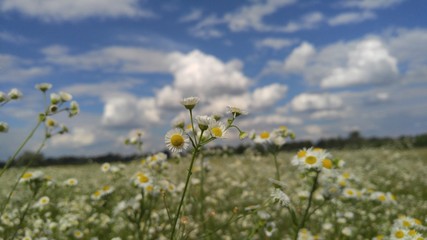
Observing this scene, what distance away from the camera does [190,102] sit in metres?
2.33

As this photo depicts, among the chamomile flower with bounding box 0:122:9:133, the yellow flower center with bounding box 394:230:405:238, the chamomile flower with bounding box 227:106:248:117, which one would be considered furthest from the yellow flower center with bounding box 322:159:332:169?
the chamomile flower with bounding box 0:122:9:133

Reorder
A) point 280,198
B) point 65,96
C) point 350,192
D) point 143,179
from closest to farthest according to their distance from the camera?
1. point 280,198
2. point 65,96
3. point 143,179
4. point 350,192

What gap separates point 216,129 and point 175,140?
0.28 meters

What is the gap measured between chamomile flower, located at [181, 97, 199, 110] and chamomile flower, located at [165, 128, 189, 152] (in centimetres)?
15

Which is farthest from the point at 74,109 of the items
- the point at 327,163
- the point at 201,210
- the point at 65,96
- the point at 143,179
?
the point at 327,163

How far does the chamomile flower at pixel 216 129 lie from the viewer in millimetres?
2208

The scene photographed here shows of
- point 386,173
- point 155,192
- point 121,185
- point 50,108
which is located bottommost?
point 386,173

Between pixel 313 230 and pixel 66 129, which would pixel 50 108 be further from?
pixel 313 230

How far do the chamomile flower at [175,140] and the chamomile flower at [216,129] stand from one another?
0.21m

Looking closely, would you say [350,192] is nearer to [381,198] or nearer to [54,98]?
[381,198]

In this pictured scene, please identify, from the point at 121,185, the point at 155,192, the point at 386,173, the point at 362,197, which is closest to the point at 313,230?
the point at 362,197

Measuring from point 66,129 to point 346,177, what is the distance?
11.6 ft

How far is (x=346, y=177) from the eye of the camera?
5.22 metres

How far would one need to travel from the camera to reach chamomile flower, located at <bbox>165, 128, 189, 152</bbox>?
7.73ft
